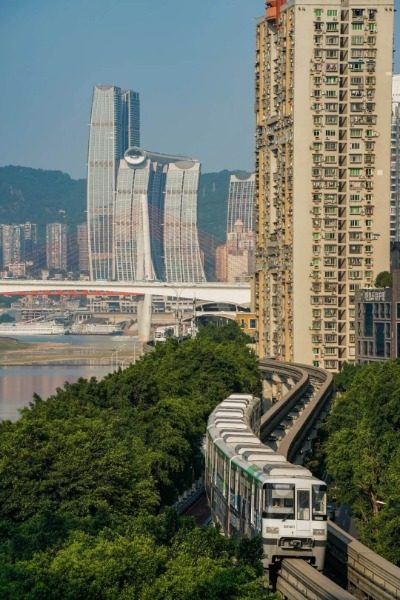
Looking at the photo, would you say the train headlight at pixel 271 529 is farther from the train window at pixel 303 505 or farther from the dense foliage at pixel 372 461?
the dense foliage at pixel 372 461

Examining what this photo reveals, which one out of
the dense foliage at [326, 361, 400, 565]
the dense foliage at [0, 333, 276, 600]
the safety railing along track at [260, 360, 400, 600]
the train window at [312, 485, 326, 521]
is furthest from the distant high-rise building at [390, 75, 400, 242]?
the train window at [312, 485, 326, 521]

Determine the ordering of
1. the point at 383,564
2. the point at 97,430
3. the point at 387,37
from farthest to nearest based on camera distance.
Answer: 1. the point at 387,37
2. the point at 97,430
3. the point at 383,564

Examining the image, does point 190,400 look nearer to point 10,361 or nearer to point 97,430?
point 97,430

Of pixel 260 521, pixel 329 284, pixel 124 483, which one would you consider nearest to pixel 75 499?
pixel 124 483

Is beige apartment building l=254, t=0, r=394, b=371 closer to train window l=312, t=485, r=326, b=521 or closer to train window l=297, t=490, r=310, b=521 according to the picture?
train window l=312, t=485, r=326, b=521

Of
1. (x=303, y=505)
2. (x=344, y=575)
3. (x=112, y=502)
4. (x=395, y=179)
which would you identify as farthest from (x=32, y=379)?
(x=303, y=505)

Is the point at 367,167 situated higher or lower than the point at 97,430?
higher

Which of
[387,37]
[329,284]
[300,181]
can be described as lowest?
[329,284]

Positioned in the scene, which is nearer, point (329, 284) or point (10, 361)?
point (329, 284)

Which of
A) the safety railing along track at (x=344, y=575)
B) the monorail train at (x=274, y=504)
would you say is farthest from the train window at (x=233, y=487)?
the safety railing along track at (x=344, y=575)
